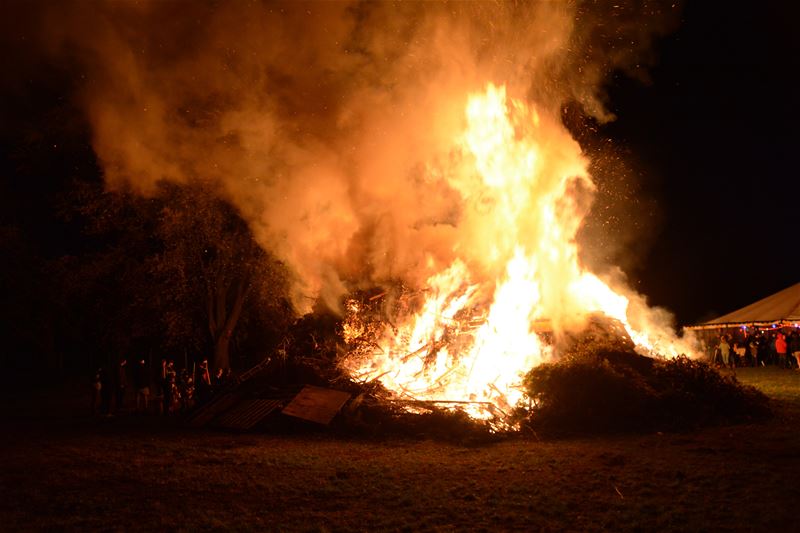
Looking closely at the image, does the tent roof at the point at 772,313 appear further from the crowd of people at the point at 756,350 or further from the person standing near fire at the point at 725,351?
the person standing near fire at the point at 725,351

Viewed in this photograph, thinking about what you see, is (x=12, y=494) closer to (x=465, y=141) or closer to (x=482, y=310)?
(x=482, y=310)

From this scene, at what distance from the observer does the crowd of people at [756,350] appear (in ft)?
72.0

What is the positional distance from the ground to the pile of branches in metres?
0.54

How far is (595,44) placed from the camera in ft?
44.0

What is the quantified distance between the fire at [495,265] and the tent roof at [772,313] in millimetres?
11961

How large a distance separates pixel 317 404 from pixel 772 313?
1898 centimetres

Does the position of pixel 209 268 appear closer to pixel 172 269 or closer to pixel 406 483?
pixel 172 269

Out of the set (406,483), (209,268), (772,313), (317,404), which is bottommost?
(406,483)

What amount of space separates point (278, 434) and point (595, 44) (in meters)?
10.3

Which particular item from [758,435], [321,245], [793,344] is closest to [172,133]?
[321,245]

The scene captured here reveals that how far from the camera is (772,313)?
22766mm

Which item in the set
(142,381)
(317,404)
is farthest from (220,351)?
(317,404)

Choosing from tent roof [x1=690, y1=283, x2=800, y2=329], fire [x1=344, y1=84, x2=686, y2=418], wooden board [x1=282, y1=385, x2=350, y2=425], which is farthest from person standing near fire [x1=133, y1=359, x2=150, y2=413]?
tent roof [x1=690, y1=283, x2=800, y2=329]

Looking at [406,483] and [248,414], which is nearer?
[406,483]
